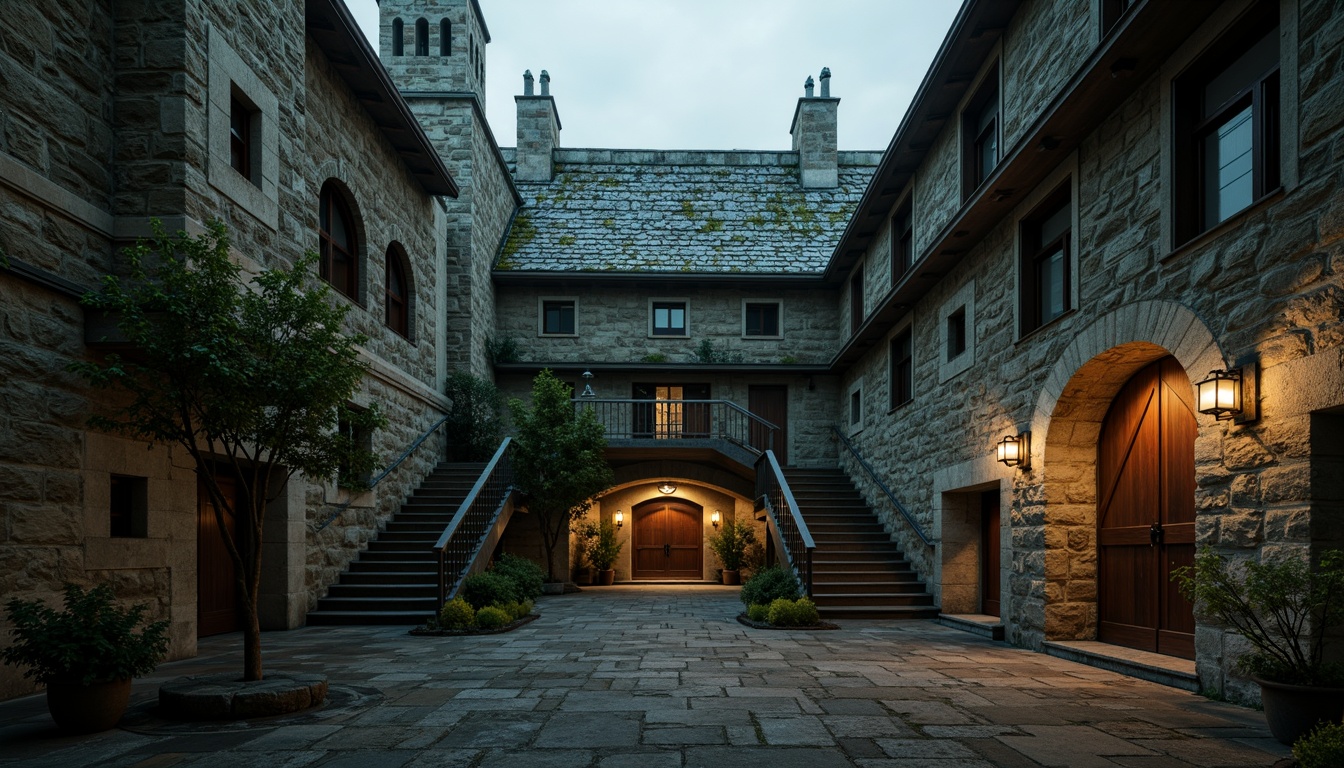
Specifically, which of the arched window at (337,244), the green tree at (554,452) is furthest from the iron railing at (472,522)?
the arched window at (337,244)

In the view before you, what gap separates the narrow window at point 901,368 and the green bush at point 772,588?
147 inches

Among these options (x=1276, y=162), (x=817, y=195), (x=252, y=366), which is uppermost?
(x=817, y=195)

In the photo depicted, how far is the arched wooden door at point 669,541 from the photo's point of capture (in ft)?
68.2

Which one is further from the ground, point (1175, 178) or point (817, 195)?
point (817, 195)

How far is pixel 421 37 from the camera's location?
18797 mm

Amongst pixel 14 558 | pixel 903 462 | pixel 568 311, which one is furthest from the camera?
pixel 568 311

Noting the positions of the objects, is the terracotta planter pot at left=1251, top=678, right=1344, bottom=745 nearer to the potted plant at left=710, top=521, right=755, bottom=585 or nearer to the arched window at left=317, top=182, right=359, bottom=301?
the arched window at left=317, top=182, right=359, bottom=301

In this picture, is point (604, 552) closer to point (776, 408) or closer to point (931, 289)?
point (776, 408)

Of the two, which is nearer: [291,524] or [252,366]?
[252,366]

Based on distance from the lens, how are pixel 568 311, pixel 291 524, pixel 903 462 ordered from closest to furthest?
pixel 291 524 < pixel 903 462 < pixel 568 311

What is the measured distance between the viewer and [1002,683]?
691 centimetres

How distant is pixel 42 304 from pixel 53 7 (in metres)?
2.27

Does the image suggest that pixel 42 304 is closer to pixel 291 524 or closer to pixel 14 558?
pixel 14 558

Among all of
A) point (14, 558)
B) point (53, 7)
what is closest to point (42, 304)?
point (14, 558)
